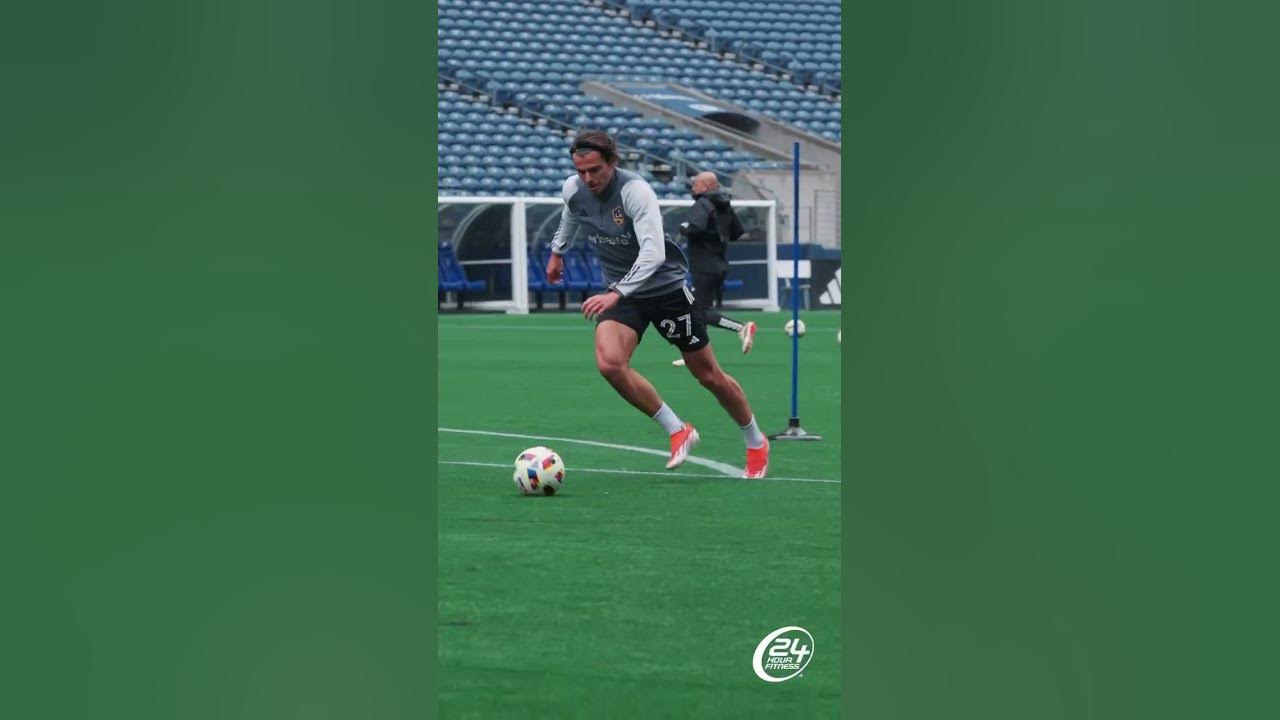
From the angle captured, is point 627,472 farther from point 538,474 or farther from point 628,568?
point 628,568

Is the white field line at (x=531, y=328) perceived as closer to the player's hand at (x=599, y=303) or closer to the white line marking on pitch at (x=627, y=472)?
the white line marking on pitch at (x=627, y=472)

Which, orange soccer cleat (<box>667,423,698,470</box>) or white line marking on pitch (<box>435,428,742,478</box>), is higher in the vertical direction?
orange soccer cleat (<box>667,423,698,470</box>)

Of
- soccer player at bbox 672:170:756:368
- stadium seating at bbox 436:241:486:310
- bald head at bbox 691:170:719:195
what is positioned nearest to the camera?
bald head at bbox 691:170:719:195

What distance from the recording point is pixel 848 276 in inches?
131

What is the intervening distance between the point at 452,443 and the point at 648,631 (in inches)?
171

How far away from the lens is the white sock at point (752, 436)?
6.75 m

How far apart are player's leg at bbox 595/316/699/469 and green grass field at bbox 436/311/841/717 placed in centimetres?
15

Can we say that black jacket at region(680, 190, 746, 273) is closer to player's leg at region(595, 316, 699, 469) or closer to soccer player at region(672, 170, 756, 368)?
soccer player at region(672, 170, 756, 368)

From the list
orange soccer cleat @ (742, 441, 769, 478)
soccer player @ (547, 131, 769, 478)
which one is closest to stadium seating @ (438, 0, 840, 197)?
soccer player @ (547, 131, 769, 478)

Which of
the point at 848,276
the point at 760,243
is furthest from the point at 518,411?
the point at 760,243

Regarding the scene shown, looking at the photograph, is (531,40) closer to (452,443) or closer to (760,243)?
(760,243)

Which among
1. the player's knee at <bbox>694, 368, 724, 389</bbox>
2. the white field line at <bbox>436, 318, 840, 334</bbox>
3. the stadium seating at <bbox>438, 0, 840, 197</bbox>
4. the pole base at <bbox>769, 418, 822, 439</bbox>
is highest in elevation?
the stadium seating at <bbox>438, 0, 840, 197</bbox>

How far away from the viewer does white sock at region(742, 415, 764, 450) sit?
6.75 meters

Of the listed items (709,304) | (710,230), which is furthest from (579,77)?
(710,230)
